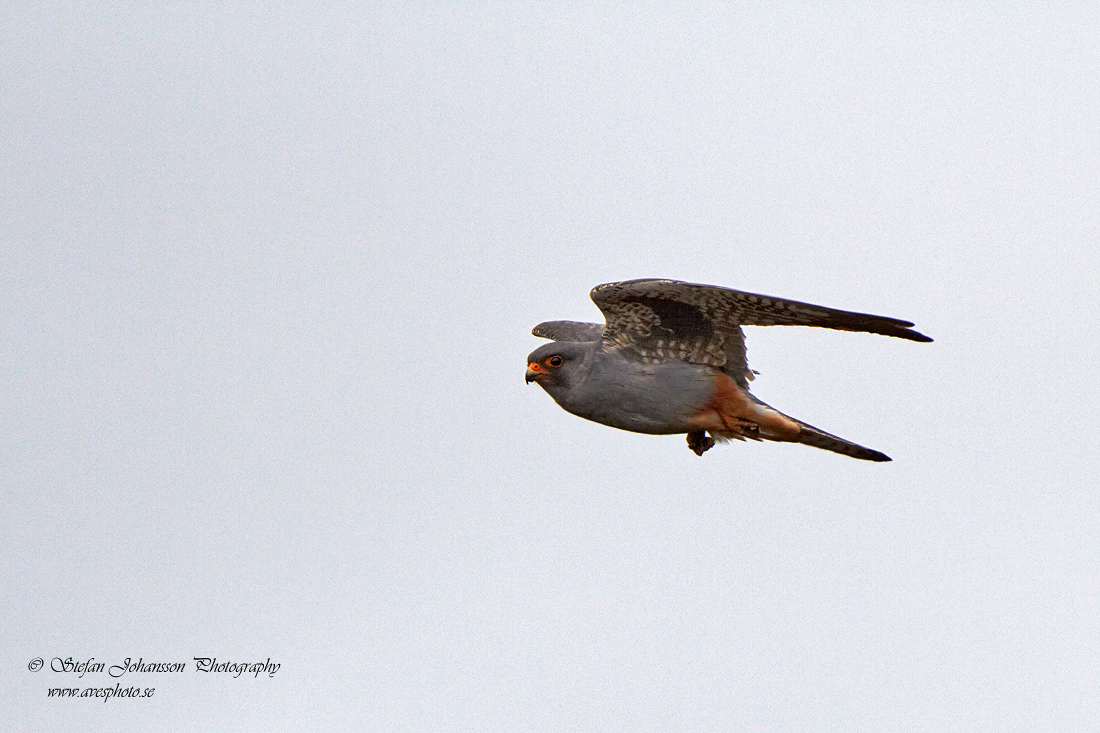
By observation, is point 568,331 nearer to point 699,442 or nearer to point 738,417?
point 699,442

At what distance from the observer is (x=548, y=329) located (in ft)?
48.4

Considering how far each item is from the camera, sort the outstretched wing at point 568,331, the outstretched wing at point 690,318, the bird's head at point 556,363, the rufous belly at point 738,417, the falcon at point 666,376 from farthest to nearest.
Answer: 1. the outstretched wing at point 568,331
2. the bird's head at point 556,363
3. the rufous belly at point 738,417
4. the falcon at point 666,376
5. the outstretched wing at point 690,318

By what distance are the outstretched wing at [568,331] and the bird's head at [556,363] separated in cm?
205

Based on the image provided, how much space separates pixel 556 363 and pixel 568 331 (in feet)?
8.26

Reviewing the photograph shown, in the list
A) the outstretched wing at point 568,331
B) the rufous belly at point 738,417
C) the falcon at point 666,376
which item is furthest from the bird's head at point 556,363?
the outstretched wing at point 568,331

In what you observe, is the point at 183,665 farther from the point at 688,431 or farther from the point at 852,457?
the point at 852,457

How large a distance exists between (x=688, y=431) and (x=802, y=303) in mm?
2361

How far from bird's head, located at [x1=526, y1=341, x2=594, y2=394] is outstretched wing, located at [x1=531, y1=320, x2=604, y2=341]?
6.71ft

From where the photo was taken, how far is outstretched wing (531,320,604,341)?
14.3 meters

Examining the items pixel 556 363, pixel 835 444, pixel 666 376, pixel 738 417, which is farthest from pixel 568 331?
pixel 835 444

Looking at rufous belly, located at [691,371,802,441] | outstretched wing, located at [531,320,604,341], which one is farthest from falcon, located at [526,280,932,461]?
outstretched wing, located at [531,320,604,341]

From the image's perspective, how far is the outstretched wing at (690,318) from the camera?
10806mm

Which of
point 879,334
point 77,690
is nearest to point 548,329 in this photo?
point 879,334

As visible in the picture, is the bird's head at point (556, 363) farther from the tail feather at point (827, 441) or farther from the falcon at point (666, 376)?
the tail feather at point (827, 441)
